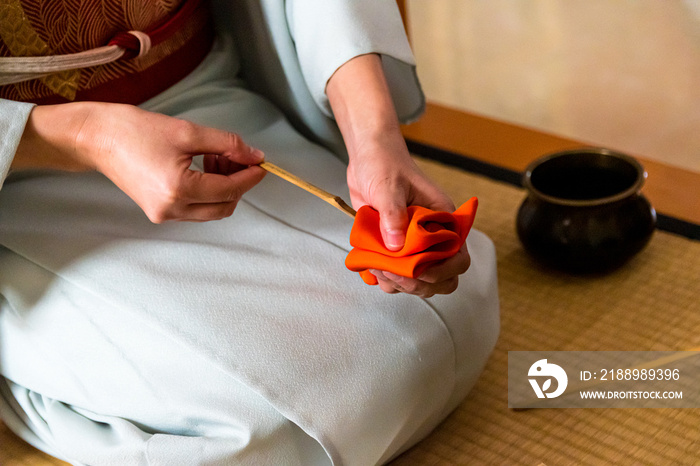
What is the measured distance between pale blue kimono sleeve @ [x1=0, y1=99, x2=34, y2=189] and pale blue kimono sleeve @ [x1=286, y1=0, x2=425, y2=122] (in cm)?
43

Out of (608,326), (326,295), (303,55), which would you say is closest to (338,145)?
(303,55)

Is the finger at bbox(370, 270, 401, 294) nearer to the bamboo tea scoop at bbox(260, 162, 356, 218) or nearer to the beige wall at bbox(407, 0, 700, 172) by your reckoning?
the bamboo tea scoop at bbox(260, 162, 356, 218)

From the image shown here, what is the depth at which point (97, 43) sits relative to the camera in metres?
1.07

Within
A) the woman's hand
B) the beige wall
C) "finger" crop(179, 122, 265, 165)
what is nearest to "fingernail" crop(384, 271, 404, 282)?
the woman's hand

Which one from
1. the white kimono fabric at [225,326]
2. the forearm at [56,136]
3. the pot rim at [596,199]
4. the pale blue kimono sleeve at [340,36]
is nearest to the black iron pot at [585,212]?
the pot rim at [596,199]

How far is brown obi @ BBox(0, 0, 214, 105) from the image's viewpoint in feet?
3.29

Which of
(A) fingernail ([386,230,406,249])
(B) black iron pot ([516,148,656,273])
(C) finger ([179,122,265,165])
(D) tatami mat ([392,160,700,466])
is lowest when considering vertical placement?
(D) tatami mat ([392,160,700,466])

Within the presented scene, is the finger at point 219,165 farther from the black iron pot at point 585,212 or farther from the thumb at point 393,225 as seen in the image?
the black iron pot at point 585,212

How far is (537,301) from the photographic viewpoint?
1377mm

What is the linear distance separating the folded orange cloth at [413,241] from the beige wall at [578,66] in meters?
1.60

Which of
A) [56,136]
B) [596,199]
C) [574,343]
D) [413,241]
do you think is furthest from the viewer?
[596,199]

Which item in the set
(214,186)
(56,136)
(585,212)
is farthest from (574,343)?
(56,136)

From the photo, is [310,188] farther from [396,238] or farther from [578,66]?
[578,66]

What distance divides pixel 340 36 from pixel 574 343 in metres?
0.63
